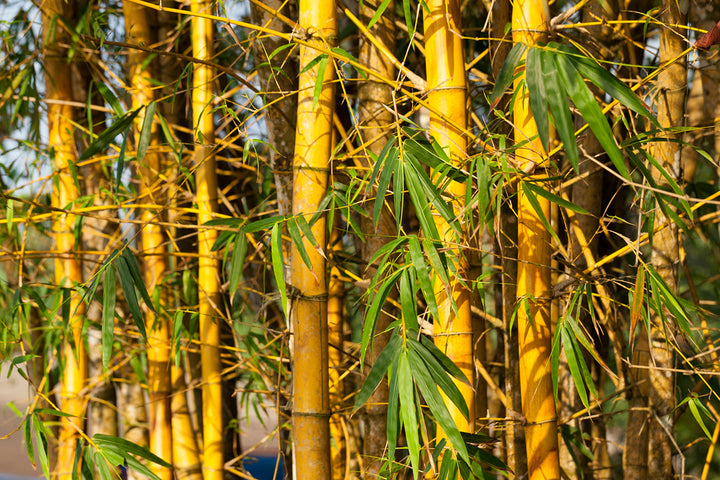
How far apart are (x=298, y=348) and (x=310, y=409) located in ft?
0.33

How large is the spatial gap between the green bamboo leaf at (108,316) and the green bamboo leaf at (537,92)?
2.23 feet

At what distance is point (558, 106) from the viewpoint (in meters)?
0.66

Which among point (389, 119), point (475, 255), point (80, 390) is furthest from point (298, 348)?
point (80, 390)

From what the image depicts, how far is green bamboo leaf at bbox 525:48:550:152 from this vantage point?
0.65 metres

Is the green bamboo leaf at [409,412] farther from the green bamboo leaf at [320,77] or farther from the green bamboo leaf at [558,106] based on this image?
the green bamboo leaf at [320,77]

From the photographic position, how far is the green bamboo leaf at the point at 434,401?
747 mm

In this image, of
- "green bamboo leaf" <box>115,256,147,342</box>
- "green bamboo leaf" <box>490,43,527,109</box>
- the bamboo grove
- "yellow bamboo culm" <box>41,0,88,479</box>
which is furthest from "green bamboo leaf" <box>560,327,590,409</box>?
"yellow bamboo culm" <box>41,0,88,479</box>

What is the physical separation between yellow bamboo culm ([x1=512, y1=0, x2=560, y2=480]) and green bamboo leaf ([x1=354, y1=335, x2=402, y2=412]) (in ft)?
0.79

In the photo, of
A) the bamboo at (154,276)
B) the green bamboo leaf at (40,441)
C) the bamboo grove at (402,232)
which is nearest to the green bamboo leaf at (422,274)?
the bamboo grove at (402,232)

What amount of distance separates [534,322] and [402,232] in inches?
9.8

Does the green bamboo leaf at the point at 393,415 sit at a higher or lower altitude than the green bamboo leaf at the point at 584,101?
lower

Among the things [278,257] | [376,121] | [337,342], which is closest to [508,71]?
[278,257]

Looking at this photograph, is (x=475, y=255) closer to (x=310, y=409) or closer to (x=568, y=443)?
(x=310, y=409)

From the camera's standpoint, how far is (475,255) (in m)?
1.16
